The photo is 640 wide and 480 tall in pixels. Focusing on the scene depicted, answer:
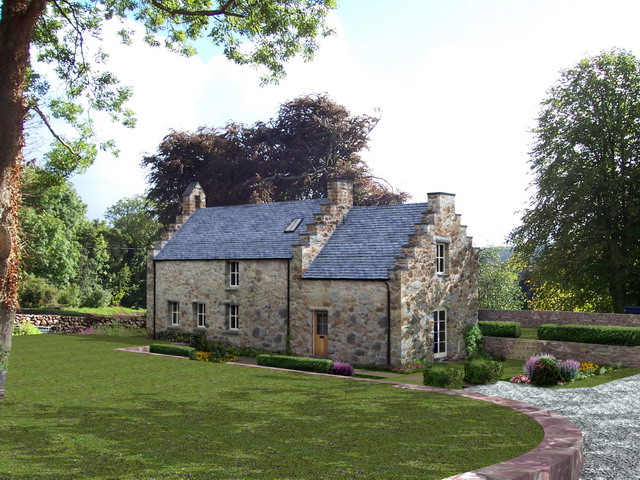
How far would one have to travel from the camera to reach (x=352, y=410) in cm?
1633

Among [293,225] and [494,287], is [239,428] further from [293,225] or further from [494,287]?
[494,287]

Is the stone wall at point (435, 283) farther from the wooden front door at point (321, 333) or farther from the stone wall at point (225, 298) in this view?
the stone wall at point (225, 298)

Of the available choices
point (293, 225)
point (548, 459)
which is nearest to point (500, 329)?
point (293, 225)

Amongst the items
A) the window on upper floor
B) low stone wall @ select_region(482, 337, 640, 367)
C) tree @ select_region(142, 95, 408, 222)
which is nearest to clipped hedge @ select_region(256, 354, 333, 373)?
the window on upper floor

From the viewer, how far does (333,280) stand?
2727 cm

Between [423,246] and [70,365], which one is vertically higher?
[423,246]

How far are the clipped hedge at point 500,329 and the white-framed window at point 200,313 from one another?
14231 mm

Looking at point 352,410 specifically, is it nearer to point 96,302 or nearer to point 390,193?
point 390,193

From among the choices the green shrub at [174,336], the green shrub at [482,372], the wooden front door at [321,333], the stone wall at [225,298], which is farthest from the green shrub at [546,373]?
the green shrub at [174,336]

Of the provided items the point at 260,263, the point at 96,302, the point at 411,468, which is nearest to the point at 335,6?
the point at 260,263

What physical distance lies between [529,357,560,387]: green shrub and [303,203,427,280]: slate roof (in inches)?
275

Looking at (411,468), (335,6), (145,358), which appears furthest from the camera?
(145,358)

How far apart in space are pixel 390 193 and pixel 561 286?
1704cm

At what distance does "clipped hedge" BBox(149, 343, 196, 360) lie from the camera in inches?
1079
